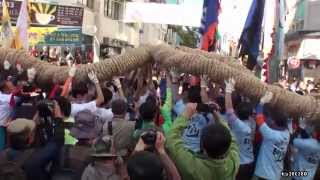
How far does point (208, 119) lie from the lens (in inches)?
252

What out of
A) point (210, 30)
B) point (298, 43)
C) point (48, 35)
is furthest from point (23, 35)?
point (298, 43)

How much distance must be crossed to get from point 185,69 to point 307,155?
5.27 feet

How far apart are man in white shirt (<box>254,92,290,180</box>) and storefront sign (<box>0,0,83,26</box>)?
1793 centimetres

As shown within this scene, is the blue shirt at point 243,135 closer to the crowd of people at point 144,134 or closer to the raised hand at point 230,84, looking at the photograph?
the crowd of people at point 144,134

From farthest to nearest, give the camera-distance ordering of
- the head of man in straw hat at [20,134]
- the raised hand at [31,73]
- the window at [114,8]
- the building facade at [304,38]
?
the window at [114,8] < the building facade at [304,38] < the raised hand at [31,73] < the head of man in straw hat at [20,134]

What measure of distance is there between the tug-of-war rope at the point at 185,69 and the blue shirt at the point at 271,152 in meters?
0.33

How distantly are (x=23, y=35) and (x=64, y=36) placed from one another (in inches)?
571

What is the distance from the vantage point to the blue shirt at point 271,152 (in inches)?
246

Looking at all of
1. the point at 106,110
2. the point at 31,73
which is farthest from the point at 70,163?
the point at 31,73

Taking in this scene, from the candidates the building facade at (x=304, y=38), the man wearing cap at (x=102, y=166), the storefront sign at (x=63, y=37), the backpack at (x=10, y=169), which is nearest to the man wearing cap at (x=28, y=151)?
the backpack at (x=10, y=169)

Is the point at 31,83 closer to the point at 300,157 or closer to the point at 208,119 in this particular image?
the point at 208,119

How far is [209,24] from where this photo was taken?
397 inches

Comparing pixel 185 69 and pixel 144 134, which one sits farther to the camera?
pixel 185 69

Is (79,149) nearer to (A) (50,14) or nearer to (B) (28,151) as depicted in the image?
(B) (28,151)
